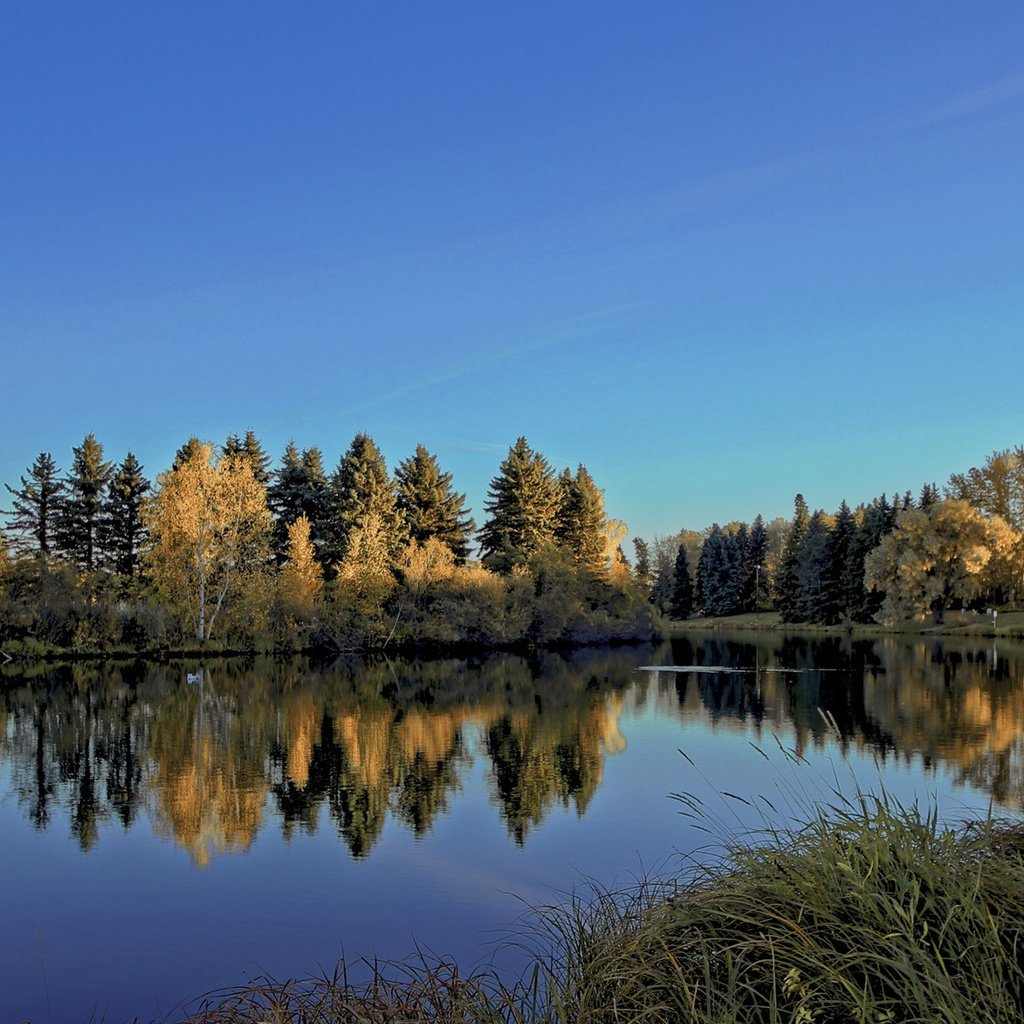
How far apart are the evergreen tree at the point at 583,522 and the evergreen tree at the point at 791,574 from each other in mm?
23354

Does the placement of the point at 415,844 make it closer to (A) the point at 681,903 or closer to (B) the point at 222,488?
(A) the point at 681,903

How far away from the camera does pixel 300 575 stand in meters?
49.9

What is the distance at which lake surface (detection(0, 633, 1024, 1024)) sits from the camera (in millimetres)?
9258

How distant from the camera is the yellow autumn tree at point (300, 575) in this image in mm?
49344

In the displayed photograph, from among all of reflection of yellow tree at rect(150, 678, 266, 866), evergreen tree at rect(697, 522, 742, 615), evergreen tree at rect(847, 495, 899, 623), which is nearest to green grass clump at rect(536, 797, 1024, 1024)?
reflection of yellow tree at rect(150, 678, 266, 866)

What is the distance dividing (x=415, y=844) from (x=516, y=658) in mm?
37589

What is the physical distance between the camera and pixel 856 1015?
13.4 feet

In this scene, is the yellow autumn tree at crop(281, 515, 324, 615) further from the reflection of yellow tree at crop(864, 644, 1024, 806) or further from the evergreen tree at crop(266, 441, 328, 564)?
the reflection of yellow tree at crop(864, 644, 1024, 806)

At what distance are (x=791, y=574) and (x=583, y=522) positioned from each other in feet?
89.0

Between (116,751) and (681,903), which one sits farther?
(116,751)

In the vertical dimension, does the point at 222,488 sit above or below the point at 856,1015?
above

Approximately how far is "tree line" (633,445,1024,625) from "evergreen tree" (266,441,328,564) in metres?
26.7

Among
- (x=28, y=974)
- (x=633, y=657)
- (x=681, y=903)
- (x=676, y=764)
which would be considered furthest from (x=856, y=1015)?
(x=633, y=657)

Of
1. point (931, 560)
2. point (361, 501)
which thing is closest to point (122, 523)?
point (361, 501)
